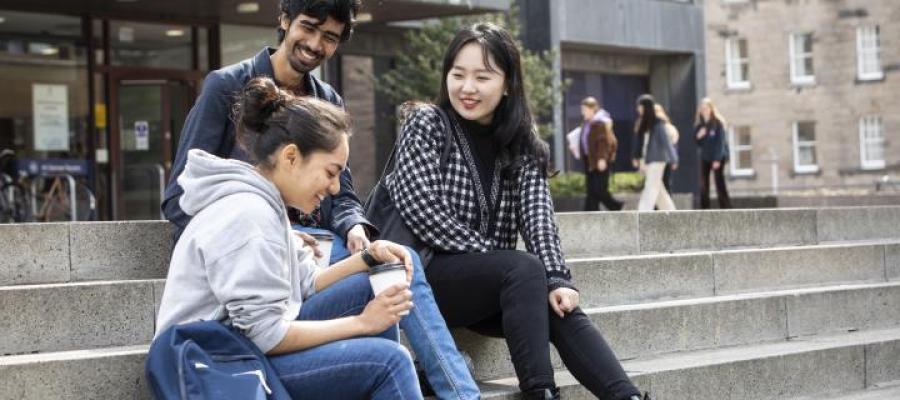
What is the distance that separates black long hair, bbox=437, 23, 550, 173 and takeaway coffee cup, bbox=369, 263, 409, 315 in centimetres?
151

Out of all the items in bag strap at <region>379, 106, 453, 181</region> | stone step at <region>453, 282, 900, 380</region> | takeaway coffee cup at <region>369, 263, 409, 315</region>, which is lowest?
stone step at <region>453, 282, 900, 380</region>

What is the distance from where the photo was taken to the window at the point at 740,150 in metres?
49.4

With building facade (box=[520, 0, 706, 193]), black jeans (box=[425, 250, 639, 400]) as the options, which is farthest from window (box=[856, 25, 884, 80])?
black jeans (box=[425, 250, 639, 400])

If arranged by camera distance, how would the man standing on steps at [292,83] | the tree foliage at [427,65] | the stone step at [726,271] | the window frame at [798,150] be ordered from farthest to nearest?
the window frame at [798,150], the tree foliage at [427,65], the stone step at [726,271], the man standing on steps at [292,83]

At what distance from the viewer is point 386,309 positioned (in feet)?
15.5

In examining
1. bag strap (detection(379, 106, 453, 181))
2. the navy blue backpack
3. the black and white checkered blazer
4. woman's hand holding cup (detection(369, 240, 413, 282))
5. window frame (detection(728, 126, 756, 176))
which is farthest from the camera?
window frame (detection(728, 126, 756, 176))

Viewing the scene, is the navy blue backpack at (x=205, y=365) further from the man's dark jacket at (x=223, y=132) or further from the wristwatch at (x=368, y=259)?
the man's dark jacket at (x=223, y=132)

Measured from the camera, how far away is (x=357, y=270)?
5.05m

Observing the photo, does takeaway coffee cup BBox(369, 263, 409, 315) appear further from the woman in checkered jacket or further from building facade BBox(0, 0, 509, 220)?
building facade BBox(0, 0, 509, 220)

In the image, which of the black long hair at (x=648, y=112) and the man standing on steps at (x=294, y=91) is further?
the black long hair at (x=648, y=112)

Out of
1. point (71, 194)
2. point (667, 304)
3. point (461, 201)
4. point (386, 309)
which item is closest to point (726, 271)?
point (667, 304)

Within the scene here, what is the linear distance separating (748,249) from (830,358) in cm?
196

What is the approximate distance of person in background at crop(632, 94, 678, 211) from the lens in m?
17.2

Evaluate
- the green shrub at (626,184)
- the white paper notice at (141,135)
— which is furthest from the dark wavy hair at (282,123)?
the green shrub at (626,184)
